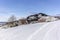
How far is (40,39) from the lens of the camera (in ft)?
2.81

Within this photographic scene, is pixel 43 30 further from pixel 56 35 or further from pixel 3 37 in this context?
pixel 3 37

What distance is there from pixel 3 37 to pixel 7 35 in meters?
0.04

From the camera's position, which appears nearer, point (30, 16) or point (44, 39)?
point (44, 39)

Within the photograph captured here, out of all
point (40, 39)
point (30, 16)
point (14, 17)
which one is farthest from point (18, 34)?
point (30, 16)

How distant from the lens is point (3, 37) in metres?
0.92

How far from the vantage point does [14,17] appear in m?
1.87

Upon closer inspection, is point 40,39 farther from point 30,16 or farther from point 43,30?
point 30,16

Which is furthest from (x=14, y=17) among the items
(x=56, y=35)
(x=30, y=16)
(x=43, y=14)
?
(x=56, y=35)

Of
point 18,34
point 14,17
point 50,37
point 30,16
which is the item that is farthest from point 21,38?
point 30,16

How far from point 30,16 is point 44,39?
1187 mm

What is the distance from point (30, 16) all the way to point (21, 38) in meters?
1.15

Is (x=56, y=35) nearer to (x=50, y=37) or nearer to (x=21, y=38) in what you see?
(x=50, y=37)

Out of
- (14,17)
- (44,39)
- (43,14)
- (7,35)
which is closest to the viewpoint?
(44,39)

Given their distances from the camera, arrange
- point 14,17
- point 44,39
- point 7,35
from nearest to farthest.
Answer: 1. point 44,39
2. point 7,35
3. point 14,17
